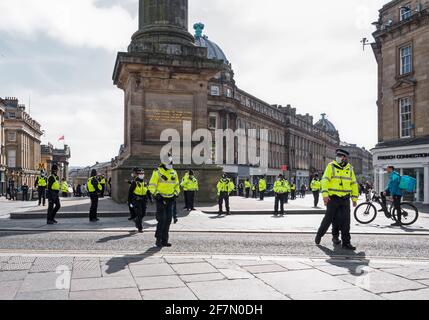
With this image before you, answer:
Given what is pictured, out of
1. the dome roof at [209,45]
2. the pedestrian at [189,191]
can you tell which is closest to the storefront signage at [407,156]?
the pedestrian at [189,191]

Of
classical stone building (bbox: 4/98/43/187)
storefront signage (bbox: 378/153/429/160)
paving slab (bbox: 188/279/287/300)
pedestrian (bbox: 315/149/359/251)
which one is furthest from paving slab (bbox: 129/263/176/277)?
classical stone building (bbox: 4/98/43/187)

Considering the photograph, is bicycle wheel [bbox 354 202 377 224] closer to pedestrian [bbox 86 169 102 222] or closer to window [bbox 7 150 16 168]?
A: pedestrian [bbox 86 169 102 222]

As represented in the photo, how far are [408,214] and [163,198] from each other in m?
8.20

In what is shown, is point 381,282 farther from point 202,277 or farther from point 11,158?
point 11,158

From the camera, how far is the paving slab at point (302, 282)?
15.8 ft

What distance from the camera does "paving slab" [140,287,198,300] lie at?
4438mm

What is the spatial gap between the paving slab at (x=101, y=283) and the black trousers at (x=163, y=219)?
277 centimetres

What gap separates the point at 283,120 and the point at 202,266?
85525 millimetres

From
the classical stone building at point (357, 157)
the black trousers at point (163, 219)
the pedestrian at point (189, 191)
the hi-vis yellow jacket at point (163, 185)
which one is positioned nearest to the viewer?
the black trousers at point (163, 219)

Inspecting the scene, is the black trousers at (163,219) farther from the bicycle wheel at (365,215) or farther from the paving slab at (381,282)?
the bicycle wheel at (365,215)

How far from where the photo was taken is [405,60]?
100ft
